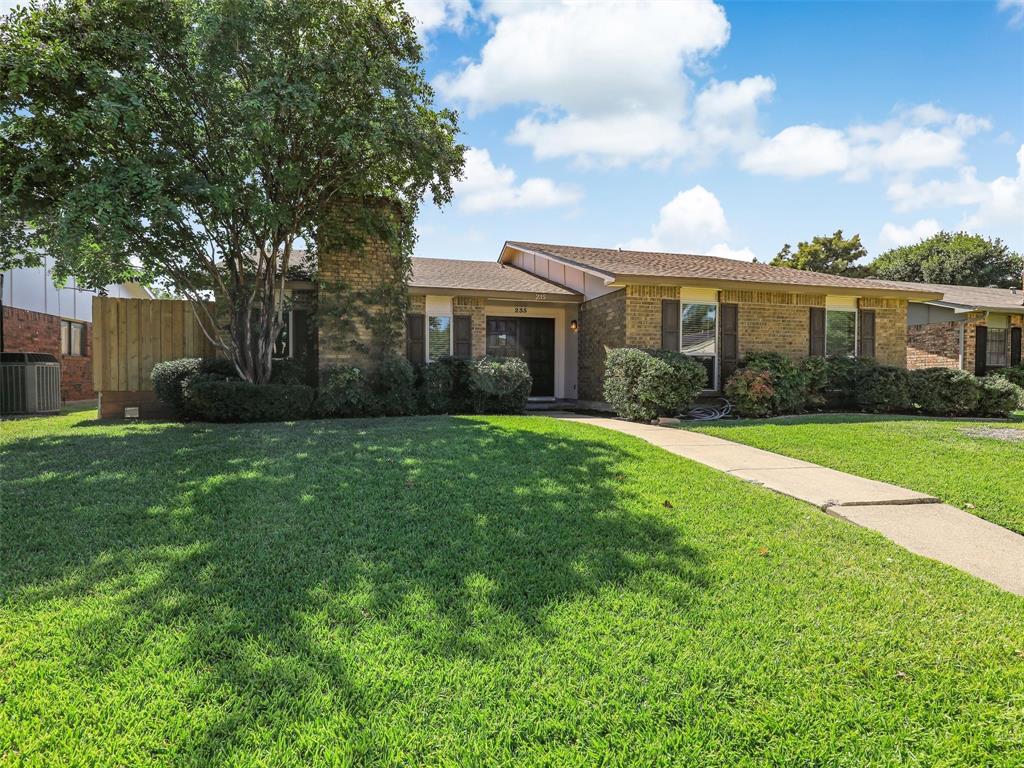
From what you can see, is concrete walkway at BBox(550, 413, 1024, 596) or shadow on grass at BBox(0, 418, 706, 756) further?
concrete walkway at BBox(550, 413, 1024, 596)

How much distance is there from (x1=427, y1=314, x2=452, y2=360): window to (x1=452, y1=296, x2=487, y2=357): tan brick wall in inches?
15.1

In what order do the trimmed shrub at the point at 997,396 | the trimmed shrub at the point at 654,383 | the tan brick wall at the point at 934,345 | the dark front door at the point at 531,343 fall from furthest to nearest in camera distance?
the tan brick wall at the point at 934,345 < the dark front door at the point at 531,343 < the trimmed shrub at the point at 997,396 < the trimmed shrub at the point at 654,383

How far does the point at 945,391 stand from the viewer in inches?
439

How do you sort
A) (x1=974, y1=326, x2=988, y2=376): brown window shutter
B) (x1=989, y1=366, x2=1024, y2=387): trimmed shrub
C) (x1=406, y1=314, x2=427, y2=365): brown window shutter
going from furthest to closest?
(x1=974, y1=326, x2=988, y2=376): brown window shutter → (x1=989, y1=366, x2=1024, y2=387): trimmed shrub → (x1=406, y1=314, x2=427, y2=365): brown window shutter

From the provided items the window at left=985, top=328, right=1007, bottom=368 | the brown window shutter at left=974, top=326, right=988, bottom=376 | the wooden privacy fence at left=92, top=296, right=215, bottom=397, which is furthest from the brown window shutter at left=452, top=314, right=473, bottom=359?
the window at left=985, top=328, right=1007, bottom=368

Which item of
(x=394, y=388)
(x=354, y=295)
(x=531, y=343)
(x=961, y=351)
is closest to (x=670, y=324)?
(x=531, y=343)

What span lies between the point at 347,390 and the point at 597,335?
6025 millimetres

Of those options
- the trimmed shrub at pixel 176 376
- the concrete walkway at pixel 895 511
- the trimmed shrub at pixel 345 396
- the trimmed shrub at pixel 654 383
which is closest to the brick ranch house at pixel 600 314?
the trimmed shrub at pixel 345 396

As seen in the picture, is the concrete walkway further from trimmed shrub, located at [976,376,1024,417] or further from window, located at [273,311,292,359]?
window, located at [273,311,292,359]

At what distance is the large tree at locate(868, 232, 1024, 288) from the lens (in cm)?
3275

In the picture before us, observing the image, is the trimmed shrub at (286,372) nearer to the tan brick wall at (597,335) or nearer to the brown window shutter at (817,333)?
the tan brick wall at (597,335)

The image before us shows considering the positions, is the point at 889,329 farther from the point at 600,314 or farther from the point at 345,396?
the point at 345,396

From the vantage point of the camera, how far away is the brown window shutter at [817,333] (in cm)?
1261

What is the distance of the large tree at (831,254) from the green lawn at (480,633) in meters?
35.1
